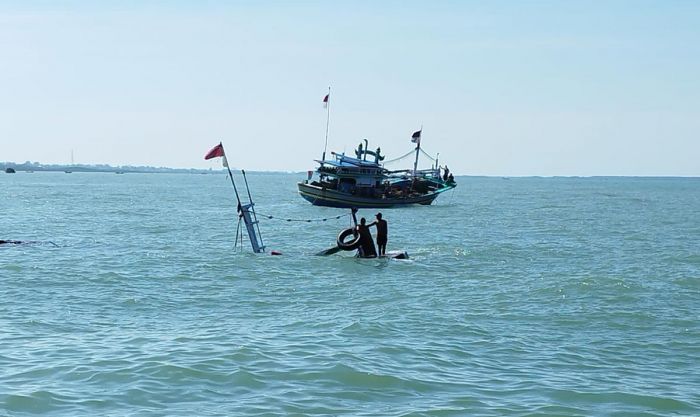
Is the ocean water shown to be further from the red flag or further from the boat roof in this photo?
the boat roof

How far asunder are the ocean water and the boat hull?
31.1m

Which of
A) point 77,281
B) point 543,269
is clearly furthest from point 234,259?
point 543,269

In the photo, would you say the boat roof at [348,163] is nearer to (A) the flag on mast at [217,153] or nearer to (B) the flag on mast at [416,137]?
(B) the flag on mast at [416,137]

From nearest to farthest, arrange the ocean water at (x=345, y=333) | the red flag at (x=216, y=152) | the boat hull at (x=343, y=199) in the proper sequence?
the ocean water at (x=345, y=333) < the red flag at (x=216, y=152) < the boat hull at (x=343, y=199)

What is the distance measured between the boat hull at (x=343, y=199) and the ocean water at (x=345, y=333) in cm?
3106

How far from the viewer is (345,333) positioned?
16938mm

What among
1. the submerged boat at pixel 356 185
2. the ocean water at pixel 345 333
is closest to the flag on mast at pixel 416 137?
the submerged boat at pixel 356 185

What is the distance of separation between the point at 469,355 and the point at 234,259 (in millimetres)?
16678

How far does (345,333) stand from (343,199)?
49781 mm

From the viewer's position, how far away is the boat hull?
66.3 m

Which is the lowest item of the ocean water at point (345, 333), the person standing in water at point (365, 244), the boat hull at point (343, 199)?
the ocean water at point (345, 333)

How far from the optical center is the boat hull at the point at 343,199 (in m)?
66.3

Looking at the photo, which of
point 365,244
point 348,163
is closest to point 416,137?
point 348,163

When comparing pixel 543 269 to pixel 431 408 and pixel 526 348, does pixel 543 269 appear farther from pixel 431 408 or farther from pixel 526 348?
pixel 431 408
